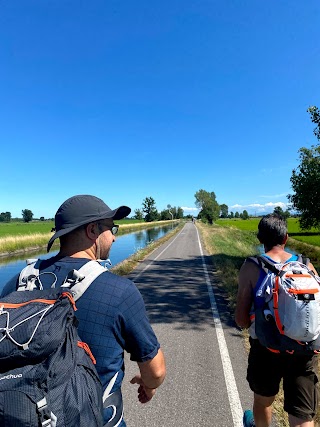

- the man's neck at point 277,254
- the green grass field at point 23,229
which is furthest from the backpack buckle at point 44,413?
the green grass field at point 23,229

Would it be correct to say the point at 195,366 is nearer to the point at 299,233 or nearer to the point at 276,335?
the point at 276,335

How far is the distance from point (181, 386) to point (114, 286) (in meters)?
2.90

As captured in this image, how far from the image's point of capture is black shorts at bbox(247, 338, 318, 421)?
2139 millimetres

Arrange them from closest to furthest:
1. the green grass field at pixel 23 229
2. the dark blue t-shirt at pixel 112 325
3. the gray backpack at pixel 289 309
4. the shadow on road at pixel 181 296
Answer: the dark blue t-shirt at pixel 112 325 → the gray backpack at pixel 289 309 → the shadow on road at pixel 181 296 → the green grass field at pixel 23 229

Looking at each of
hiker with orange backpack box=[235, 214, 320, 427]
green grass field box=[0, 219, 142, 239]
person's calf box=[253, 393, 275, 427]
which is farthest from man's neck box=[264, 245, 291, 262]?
green grass field box=[0, 219, 142, 239]

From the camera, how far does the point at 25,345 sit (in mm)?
1116

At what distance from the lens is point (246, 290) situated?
2344mm

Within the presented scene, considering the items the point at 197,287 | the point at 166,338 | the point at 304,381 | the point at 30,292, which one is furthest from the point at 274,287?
the point at 197,287

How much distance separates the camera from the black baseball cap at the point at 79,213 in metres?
1.60

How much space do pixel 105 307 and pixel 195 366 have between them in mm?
3365

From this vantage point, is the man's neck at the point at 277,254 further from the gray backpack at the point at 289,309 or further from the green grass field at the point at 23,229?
the green grass field at the point at 23,229

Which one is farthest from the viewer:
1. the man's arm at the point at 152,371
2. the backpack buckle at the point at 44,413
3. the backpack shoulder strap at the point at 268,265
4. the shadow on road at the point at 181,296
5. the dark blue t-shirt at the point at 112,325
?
the shadow on road at the point at 181,296

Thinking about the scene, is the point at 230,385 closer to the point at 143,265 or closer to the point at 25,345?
the point at 25,345

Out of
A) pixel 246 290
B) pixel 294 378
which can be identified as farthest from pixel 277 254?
pixel 294 378
